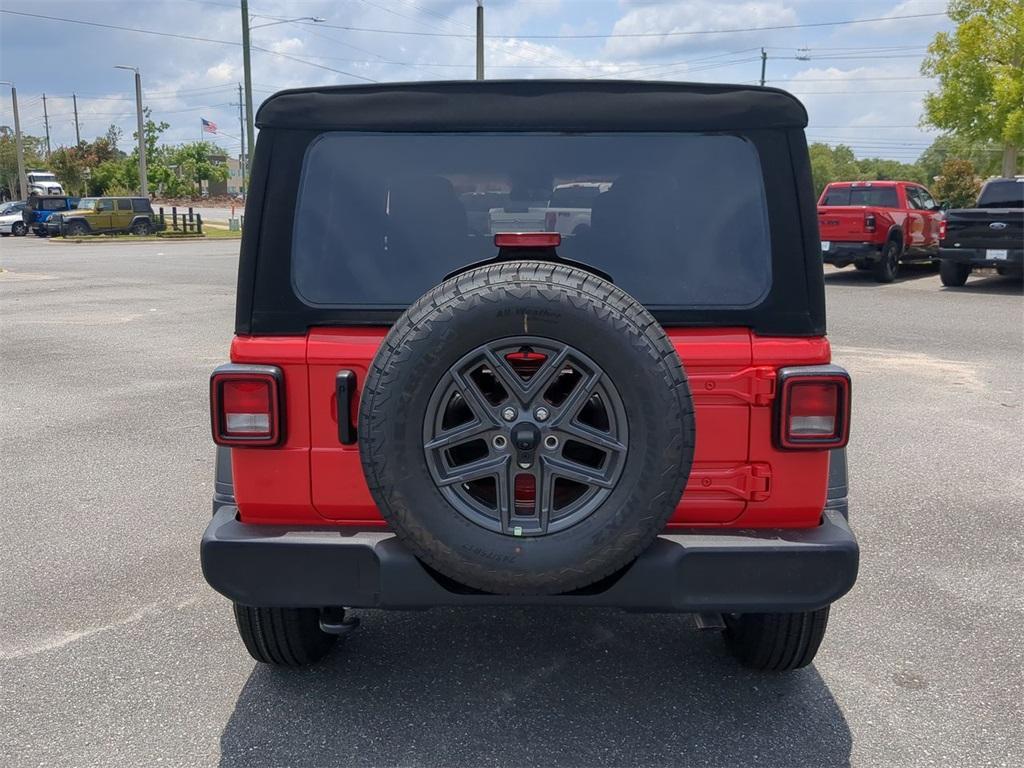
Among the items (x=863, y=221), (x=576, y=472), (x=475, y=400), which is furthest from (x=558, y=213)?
(x=863, y=221)

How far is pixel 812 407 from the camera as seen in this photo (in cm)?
285

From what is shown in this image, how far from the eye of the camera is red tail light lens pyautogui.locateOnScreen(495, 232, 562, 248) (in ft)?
9.01

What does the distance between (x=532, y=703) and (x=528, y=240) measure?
1.58 m

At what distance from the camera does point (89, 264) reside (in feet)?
79.8

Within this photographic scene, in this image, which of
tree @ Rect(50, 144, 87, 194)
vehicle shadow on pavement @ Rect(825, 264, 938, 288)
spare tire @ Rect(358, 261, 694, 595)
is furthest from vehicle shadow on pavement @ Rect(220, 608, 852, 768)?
tree @ Rect(50, 144, 87, 194)

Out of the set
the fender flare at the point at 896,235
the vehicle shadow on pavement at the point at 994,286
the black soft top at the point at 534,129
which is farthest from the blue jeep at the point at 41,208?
the black soft top at the point at 534,129

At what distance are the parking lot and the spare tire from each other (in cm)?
77

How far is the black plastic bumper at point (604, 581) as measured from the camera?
109 inches

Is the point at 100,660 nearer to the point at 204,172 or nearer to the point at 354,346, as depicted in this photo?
the point at 354,346

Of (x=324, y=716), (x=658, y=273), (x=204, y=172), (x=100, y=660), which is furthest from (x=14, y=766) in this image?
(x=204, y=172)

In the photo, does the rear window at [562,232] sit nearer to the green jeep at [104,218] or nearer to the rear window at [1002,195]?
the rear window at [1002,195]

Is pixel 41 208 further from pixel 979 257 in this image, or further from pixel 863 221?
pixel 979 257

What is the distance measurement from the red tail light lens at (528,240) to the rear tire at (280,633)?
143 centimetres

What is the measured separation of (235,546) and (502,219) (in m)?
→ 1.32
